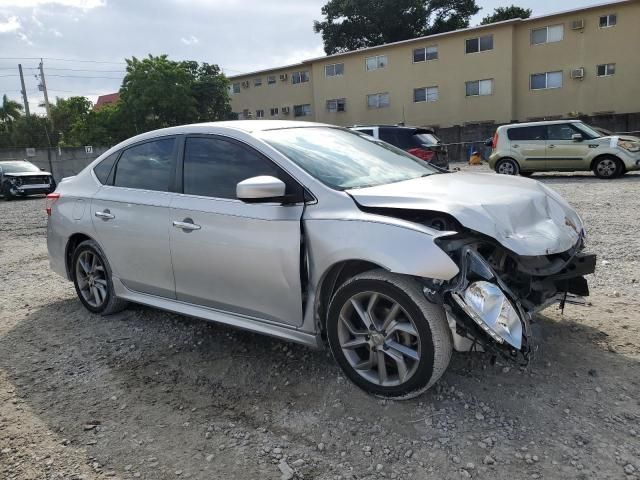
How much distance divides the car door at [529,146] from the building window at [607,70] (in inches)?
667

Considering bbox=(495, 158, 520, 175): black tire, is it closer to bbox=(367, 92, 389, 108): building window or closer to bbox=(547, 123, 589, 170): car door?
bbox=(547, 123, 589, 170): car door

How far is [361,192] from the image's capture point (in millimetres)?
3111

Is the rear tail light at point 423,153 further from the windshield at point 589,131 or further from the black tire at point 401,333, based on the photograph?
the black tire at point 401,333

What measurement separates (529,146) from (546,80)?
697 inches

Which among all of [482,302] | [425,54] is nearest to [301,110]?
[425,54]

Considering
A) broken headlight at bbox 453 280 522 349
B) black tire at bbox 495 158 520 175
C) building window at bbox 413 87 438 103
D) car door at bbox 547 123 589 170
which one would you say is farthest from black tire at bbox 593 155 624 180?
building window at bbox 413 87 438 103

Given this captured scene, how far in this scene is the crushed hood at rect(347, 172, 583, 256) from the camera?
2.81 metres

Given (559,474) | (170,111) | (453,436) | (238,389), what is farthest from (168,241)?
(170,111)

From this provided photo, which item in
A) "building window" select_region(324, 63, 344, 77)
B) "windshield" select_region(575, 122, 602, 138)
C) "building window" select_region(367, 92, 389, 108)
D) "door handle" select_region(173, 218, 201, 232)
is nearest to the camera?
"door handle" select_region(173, 218, 201, 232)

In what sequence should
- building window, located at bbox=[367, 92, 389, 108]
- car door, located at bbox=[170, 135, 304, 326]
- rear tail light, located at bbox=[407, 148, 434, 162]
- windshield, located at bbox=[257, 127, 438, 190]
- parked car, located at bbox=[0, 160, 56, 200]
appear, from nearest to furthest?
car door, located at bbox=[170, 135, 304, 326], windshield, located at bbox=[257, 127, 438, 190], rear tail light, located at bbox=[407, 148, 434, 162], parked car, located at bbox=[0, 160, 56, 200], building window, located at bbox=[367, 92, 389, 108]

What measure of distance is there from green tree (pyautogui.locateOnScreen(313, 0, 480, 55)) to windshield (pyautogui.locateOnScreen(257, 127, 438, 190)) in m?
44.2

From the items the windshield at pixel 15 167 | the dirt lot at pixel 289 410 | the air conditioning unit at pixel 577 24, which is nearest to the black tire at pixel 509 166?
the dirt lot at pixel 289 410

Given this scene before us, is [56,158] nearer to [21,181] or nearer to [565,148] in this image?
[21,181]

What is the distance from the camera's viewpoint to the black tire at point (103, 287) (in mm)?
4496
